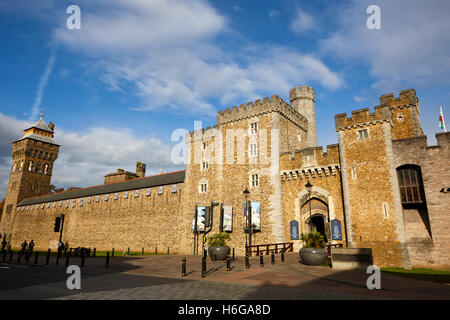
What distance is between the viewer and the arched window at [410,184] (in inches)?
770

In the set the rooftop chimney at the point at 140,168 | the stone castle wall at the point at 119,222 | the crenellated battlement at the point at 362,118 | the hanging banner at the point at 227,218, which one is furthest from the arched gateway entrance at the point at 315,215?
the rooftop chimney at the point at 140,168

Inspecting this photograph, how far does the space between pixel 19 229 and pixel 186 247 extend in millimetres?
47677

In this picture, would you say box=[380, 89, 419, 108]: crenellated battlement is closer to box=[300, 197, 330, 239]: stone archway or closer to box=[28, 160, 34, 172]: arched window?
box=[300, 197, 330, 239]: stone archway

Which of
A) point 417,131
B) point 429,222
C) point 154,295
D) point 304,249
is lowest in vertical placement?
point 154,295

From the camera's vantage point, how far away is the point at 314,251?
14.8 metres

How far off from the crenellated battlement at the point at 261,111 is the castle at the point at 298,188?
4.4 inches

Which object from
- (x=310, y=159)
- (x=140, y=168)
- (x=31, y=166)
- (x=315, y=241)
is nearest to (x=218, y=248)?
(x=315, y=241)

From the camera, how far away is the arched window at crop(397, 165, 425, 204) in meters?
19.6

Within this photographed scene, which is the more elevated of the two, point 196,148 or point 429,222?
point 196,148

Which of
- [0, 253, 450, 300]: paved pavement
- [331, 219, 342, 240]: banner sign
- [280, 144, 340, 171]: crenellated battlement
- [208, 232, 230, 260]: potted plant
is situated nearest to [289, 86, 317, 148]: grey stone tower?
[280, 144, 340, 171]: crenellated battlement

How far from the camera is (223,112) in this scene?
30922 mm

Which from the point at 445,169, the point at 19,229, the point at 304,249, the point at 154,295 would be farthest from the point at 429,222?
the point at 19,229

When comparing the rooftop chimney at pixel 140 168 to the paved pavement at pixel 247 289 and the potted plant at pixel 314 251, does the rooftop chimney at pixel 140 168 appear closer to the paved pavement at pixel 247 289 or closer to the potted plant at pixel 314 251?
the potted plant at pixel 314 251
